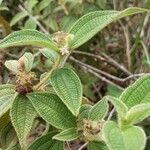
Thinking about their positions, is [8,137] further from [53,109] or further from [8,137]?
[53,109]

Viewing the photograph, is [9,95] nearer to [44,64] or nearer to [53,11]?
[44,64]

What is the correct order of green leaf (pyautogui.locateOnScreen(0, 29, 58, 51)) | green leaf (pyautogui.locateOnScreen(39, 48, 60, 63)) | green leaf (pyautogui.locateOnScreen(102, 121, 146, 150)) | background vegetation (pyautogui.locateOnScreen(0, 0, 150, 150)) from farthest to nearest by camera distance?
background vegetation (pyautogui.locateOnScreen(0, 0, 150, 150)), green leaf (pyautogui.locateOnScreen(39, 48, 60, 63)), green leaf (pyautogui.locateOnScreen(0, 29, 58, 51)), green leaf (pyautogui.locateOnScreen(102, 121, 146, 150))

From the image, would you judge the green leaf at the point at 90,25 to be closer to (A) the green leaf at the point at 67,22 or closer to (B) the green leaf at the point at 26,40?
(B) the green leaf at the point at 26,40

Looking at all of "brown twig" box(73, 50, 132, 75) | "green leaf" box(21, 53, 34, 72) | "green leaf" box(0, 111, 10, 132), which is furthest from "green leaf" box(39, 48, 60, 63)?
"brown twig" box(73, 50, 132, 75)

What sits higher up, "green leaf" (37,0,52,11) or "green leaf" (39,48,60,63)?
"green leaf" (39,48,60,63)

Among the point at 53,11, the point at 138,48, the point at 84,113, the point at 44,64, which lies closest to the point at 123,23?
the point at 138,48

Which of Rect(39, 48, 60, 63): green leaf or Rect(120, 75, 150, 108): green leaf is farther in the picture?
Rect(39, 48, 60, 63): green leaf

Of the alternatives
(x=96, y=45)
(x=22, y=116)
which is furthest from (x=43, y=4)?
(x=22, y=116)

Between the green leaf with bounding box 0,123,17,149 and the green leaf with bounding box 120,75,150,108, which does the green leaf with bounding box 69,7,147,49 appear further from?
the green leaf with bounding box 0,123,17,149
